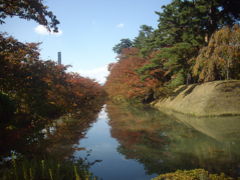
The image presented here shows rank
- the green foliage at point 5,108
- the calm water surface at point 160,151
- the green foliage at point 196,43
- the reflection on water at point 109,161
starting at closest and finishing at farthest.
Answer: the reflection on water at point 109,161
the calm water surface at point 160,151
the green foliage at point 5,108
the green foliage at point 196,43

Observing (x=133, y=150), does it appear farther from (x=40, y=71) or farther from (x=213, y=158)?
(x=40, y=71)

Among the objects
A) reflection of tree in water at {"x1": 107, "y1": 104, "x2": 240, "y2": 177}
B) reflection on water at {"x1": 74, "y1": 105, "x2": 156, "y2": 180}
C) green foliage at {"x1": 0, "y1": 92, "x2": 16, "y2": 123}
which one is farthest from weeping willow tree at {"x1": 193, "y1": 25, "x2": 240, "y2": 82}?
green foliage at {"x1": 0, "y1": 92, "x2": 16, "y2": 123}

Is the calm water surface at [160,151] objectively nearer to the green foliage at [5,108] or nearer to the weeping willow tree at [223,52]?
the green foliage at [5,108]

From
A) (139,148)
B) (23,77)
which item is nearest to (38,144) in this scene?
(23,77)

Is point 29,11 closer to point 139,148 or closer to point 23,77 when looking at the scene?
point 23,77

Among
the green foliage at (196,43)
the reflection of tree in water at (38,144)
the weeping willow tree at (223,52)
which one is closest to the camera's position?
the reflection of tree in water at (38,144)

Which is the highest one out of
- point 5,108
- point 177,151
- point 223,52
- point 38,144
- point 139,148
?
point 223,52

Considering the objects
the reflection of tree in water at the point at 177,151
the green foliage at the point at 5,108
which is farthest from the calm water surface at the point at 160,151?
the green foliage at the point at 5,108

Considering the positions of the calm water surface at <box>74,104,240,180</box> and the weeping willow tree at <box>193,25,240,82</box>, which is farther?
the weeping willow tree at <box>193,25,240,82</box>

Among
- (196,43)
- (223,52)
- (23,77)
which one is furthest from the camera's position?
(196,43)

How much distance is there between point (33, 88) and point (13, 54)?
2170 mm

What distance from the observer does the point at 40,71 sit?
9570mm

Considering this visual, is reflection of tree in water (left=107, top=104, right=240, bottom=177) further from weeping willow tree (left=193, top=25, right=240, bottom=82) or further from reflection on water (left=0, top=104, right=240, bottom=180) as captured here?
weeping willow tree (left=193, top=25, right=240, bottom=82)

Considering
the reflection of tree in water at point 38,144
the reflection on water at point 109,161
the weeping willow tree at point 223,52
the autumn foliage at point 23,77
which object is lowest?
the reflection on water at point 109,161
